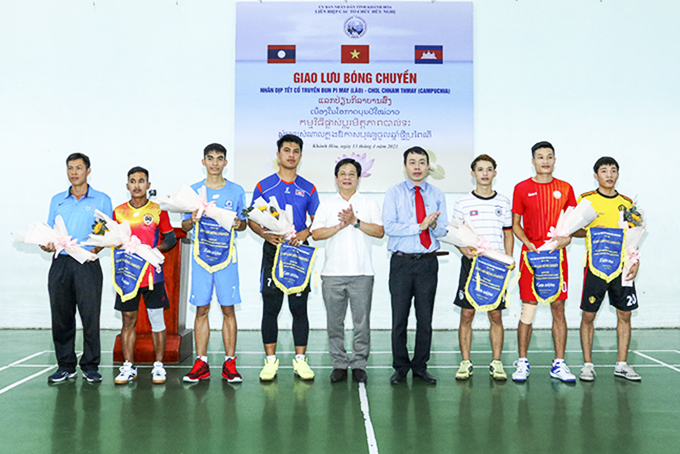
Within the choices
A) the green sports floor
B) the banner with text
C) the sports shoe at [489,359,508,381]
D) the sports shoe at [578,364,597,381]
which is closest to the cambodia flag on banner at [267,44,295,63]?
the banner with text

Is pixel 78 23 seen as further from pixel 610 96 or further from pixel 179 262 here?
pixel 610 96

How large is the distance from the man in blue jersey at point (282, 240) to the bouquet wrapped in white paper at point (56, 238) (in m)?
1.13

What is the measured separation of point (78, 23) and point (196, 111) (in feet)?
5.23

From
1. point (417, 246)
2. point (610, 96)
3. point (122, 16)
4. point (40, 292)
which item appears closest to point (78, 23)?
point (122, 16)

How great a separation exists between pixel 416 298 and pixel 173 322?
1.99 m

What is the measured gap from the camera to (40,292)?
6.00 metres

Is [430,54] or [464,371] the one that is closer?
[464,371]

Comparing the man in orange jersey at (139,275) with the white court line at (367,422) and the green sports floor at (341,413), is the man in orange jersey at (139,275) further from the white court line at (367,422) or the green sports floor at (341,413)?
the white court line at (367,422)

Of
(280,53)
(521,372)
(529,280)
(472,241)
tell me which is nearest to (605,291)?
(529,280)

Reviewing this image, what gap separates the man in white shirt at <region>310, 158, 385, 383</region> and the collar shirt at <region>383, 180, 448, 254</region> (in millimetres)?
109

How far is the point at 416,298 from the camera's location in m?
3.69

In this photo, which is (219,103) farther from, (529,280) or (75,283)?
(529,280)

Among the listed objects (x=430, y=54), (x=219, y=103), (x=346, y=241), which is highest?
(x=430, y=54)

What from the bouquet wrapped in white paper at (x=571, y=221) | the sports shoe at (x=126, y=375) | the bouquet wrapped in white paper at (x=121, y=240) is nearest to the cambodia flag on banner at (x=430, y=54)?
the bouquet wrapped in white paper at (x=571, y=221)
